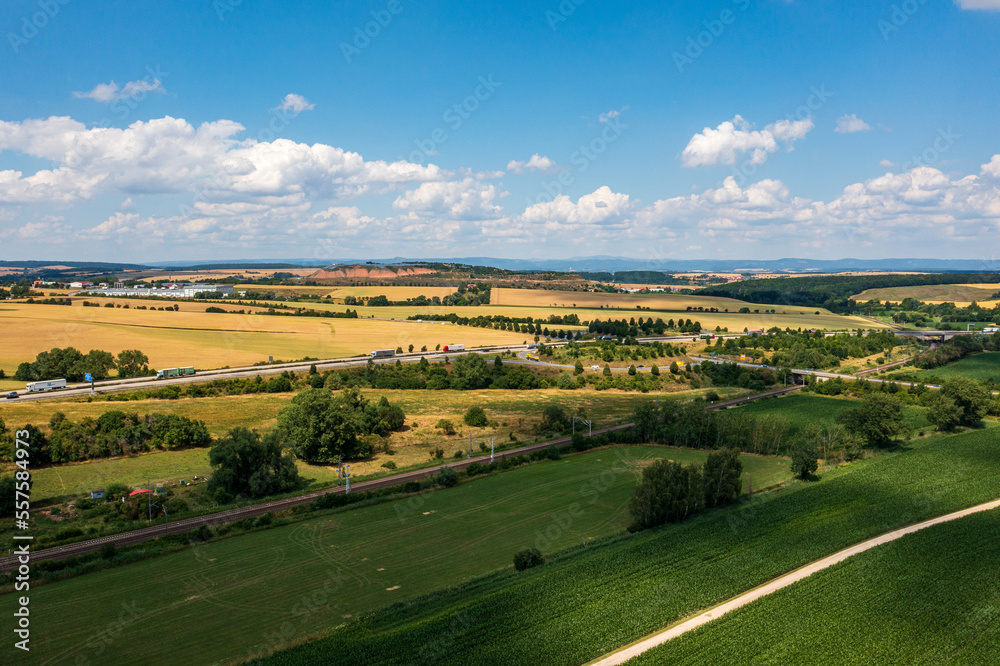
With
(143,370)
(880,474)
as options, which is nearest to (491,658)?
(880,474)

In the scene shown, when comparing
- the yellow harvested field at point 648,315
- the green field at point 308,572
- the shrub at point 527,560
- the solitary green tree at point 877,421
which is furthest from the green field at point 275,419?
the yellow harvested field at point 648,315

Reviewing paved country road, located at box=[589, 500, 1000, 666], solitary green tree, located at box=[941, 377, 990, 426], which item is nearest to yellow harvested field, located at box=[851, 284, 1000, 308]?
solitary green tree, located at box=[941, 377, 990, 426]

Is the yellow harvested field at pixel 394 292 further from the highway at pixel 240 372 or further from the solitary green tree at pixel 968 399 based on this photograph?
the solitary green tree at pixel 968 399

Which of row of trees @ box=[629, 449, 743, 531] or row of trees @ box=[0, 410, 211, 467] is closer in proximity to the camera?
row of trees @ box=[629, 449, 743, 531]

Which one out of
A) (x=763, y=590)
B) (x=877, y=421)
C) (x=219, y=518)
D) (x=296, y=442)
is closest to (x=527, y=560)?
(x=763, y=590)

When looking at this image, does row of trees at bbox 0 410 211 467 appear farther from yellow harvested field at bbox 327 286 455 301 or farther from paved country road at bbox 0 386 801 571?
yellow harvested field at bbox 327 286 455 301

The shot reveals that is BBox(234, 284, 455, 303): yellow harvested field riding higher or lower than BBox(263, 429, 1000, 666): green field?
higher
